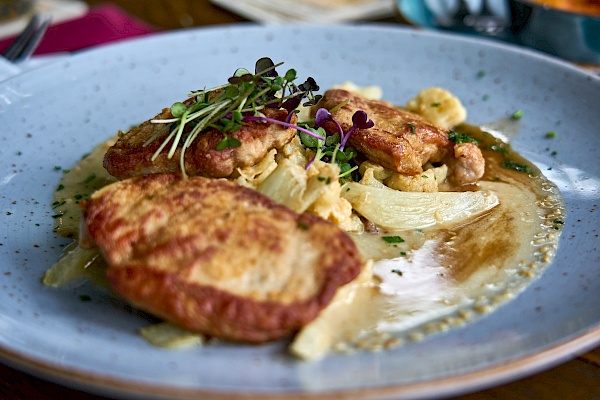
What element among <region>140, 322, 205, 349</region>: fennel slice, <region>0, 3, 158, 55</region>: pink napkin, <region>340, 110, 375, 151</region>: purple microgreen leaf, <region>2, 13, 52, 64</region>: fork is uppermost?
<region>340, 110, 375, 151</region>: purple microgreen leaf

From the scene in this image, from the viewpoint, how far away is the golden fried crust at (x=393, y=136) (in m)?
2.70

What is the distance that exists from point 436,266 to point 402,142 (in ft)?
1.90

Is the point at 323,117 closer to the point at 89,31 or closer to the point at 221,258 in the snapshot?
the point at 221,258

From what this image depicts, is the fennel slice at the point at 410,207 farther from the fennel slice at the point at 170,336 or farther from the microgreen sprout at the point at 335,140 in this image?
the fennel slice at the point at 170,336

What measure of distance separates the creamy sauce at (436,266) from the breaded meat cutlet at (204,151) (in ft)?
1.07

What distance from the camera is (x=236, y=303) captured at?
1.81 meters

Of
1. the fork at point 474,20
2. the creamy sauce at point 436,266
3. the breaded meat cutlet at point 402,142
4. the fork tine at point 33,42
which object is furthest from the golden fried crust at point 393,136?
the fork at point 474,20

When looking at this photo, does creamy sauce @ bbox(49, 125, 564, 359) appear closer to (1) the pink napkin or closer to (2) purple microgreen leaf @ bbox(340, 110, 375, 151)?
(2) purple microgreen leaf @ bbox(340, 110, 375, 151)

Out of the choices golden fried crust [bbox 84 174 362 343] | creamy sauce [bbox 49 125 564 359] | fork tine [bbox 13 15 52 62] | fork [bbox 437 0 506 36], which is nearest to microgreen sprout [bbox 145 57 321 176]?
golden fried crust [bbox 84 174 362 343]

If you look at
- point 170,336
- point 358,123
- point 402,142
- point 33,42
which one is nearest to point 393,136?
point 402,142

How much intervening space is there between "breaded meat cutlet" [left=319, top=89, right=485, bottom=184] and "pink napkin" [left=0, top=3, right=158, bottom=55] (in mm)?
2905

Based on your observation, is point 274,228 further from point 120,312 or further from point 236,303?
point 120,312

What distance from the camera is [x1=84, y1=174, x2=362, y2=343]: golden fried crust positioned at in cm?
183

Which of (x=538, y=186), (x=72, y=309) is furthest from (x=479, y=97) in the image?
(x=72, y=309)
